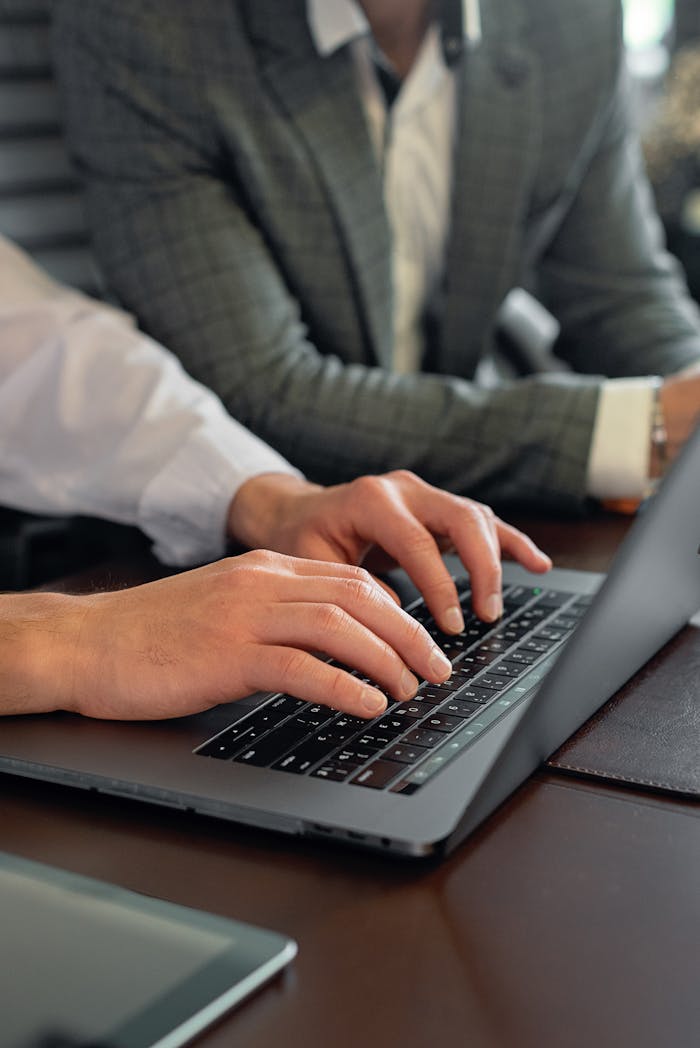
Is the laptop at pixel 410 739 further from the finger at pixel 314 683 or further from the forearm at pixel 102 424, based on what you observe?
the forearm at pixel 102 424

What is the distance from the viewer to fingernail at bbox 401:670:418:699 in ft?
1.69

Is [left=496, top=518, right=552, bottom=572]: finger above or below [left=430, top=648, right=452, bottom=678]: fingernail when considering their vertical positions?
below

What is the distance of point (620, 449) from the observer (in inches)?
35.6

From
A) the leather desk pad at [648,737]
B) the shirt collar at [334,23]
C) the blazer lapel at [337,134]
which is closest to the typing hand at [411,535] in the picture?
the leather desk pad at [648,737]

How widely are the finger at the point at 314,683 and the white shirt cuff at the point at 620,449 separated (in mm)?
458

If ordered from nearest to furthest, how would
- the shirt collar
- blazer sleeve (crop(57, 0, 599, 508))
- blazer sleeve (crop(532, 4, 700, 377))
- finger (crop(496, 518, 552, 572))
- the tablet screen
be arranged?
the tablet screen
finger (crop(496, 518, 552, 572))
blazer sleeve (crop(57, 0, 599, 508))
the shirt collar
blazer sleeve (crop(532, 4, 700, 377))

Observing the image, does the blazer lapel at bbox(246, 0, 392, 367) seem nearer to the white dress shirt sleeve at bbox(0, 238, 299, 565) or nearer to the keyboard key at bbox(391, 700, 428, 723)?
the white dress shirt sleeve at bbox(0, 238, 299, 565)

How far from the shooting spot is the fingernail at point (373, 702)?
489 mm

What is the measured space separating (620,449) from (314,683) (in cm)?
48

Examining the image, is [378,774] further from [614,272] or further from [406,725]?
[614,272]

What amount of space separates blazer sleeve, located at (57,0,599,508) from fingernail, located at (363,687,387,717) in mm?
462

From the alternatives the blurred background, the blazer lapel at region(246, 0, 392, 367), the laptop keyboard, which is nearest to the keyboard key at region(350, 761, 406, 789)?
the laptop keyboard

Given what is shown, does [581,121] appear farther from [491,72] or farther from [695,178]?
[695,178]

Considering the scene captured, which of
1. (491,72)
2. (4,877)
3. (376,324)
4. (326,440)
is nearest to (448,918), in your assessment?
(4,877)
